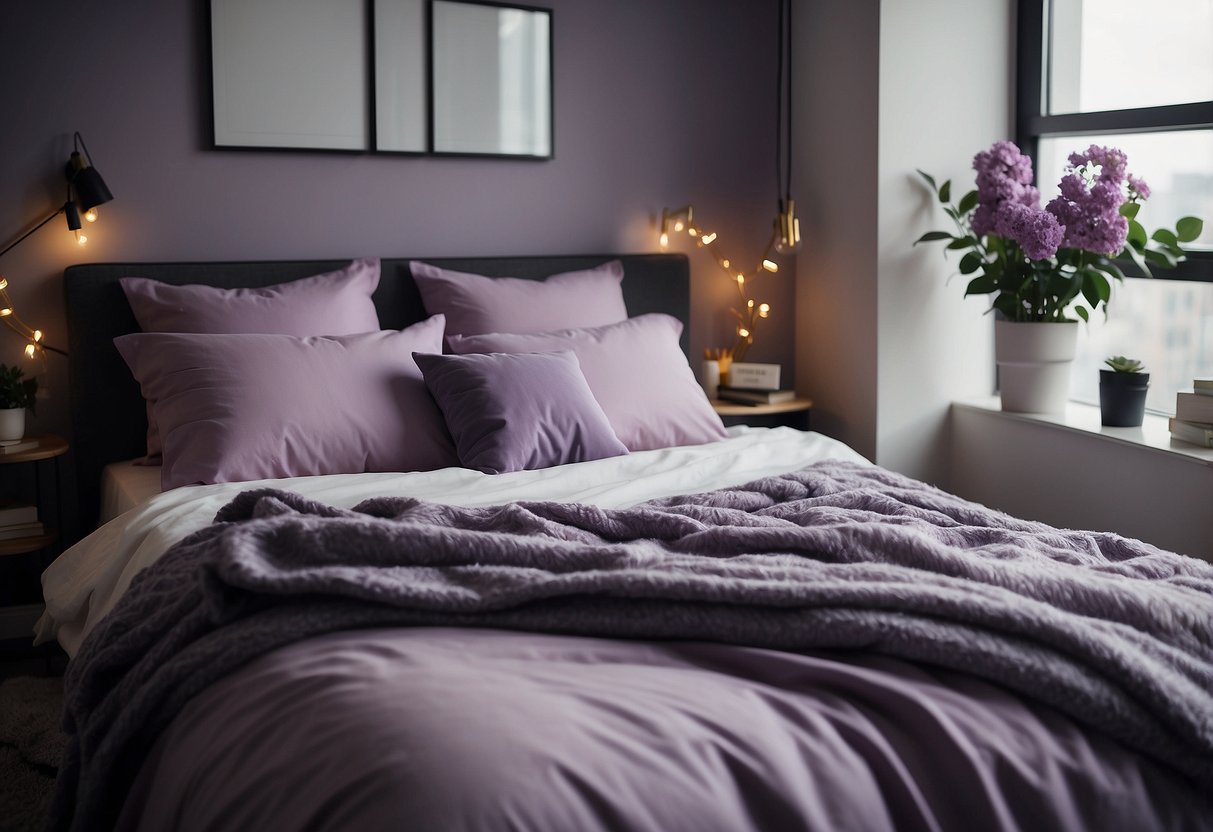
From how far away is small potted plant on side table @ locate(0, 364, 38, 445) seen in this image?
3000 millimetres

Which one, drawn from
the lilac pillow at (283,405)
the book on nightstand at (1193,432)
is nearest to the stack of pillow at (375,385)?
the lilac pillow at (283,405)

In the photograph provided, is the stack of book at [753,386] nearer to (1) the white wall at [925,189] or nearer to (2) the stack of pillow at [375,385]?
(1) the white wall at [925,189]

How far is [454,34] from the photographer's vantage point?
3541 millimetres

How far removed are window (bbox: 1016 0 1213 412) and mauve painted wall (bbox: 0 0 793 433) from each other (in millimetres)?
914

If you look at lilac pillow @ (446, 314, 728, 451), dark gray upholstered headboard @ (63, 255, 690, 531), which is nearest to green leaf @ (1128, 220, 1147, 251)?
lilac pillow @ (446, 314, 728, 451)

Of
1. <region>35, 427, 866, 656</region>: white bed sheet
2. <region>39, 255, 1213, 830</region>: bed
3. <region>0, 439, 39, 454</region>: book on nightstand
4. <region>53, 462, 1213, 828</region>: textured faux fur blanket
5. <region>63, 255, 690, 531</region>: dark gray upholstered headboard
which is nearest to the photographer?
<region>39, 255, 1213, 830</region>: bed

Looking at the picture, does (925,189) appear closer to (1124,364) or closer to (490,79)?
(1124,364)

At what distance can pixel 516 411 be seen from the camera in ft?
9.37

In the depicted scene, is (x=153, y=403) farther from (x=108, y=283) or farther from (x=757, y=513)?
(x=757, y=513)

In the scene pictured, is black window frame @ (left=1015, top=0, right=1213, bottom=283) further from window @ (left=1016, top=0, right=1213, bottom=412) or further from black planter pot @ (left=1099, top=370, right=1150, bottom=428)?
black planter pot @ (left=1099, top=370, right=1150, bottom=428)

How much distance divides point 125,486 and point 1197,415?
273 cm

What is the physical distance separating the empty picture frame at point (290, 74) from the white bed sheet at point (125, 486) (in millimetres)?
969

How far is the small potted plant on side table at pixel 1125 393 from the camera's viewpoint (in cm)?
319

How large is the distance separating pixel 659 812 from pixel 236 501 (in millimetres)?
1061
